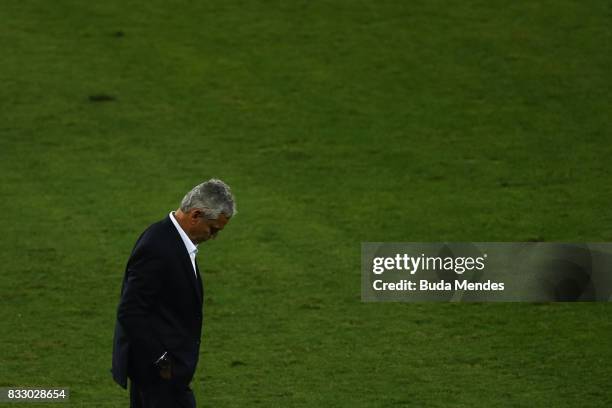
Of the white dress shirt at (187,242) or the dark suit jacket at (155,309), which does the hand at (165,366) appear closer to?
the dark suit jacket at (155,309)

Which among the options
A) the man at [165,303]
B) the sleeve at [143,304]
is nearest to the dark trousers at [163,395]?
the man at [165,303]

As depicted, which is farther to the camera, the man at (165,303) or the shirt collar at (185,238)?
the shirt collar at (185,238)

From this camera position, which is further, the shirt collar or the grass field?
the grass field

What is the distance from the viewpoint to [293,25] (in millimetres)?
14688

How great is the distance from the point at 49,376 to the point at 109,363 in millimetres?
421

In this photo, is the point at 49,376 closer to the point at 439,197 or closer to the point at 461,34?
the point at 439,197

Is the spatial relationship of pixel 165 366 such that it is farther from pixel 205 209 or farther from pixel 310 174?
pixel 310 174

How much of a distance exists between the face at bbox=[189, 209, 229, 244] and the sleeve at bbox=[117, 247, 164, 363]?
0.68 feet

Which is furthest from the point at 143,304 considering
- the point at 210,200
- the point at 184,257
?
the point at 210,200

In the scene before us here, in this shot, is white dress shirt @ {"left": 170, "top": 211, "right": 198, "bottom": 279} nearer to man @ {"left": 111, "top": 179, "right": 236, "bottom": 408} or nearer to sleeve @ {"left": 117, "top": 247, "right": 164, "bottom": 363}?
man @ {"left": 111, "top": 179, "right": 236, "bottom": 408}

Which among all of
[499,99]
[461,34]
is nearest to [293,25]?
[461,34]

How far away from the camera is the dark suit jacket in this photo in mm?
5141

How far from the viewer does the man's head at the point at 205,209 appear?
17.0 ft

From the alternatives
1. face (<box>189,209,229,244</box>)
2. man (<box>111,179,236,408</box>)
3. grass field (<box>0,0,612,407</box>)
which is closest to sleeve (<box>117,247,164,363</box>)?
man (<box>111,179,236,408</box>)
